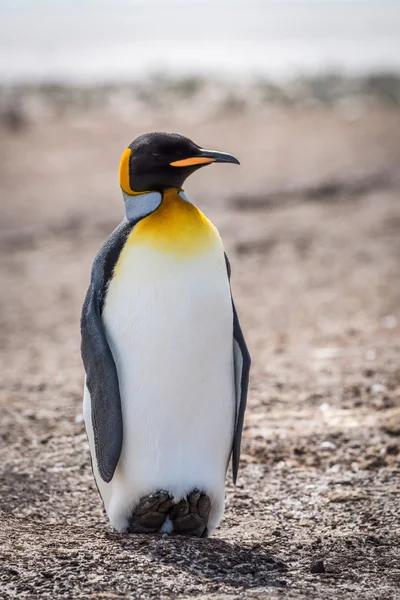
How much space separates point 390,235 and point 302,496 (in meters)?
6.15

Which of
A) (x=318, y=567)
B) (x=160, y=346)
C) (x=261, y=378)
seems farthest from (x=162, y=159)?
(x=261, y=378)

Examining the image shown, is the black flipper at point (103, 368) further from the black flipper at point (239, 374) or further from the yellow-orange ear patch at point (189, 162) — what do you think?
the black flipper at point (239, 374)

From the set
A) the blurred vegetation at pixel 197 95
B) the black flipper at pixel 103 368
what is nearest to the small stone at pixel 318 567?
the black flipper at pixel 103 368

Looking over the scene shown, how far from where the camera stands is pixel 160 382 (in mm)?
3854

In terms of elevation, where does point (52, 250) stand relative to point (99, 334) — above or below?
above

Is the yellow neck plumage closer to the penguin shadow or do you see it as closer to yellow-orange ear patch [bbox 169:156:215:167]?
yellow-orange ear patch [bbox 169:156:215:167]

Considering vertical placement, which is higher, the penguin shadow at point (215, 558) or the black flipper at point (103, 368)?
the black flipper at point (103, 368)

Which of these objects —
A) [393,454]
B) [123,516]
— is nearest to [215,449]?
[123,516]

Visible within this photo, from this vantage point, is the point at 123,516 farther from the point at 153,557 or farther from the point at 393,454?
the point at 393,454

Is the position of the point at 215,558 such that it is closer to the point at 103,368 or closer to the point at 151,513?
the point at 151,513

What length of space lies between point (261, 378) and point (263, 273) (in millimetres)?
3127

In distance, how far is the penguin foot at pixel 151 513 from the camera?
389 centimetres

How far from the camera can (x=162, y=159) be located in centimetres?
389

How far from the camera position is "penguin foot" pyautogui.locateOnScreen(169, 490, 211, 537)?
3922 mm
